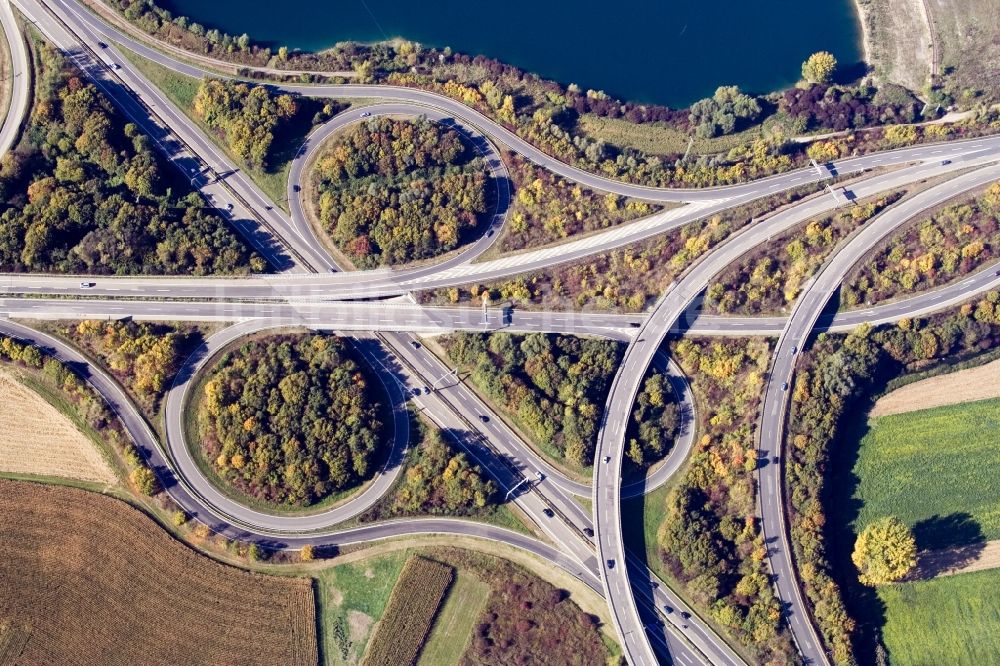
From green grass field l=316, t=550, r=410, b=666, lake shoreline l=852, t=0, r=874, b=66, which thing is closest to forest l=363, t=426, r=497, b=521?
green grass field l=316, t=550, r=410, b=666

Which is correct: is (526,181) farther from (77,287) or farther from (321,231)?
(77,287)

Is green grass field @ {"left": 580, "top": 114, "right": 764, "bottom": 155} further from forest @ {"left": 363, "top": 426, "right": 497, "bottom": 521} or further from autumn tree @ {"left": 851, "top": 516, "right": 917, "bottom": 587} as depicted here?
autumn tree @ {"left": 851, "top": 516, "right": 917, "bottom": 587}

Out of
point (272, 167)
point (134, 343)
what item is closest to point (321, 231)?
point (272, 167)

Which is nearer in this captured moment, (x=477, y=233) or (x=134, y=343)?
(x=134, y=343)

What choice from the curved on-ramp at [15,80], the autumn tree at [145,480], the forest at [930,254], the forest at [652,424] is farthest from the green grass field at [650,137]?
the curved on-ramp at [15,80]

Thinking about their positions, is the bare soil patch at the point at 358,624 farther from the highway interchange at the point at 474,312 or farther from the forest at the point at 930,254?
the forest at the point at 930,254

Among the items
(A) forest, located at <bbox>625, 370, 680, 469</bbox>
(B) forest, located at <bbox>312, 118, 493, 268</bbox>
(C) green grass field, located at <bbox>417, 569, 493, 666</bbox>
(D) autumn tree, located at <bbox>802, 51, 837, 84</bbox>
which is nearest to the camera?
(C) green grass field, located at <bbox>417, 569, 493, 666</bbox>
